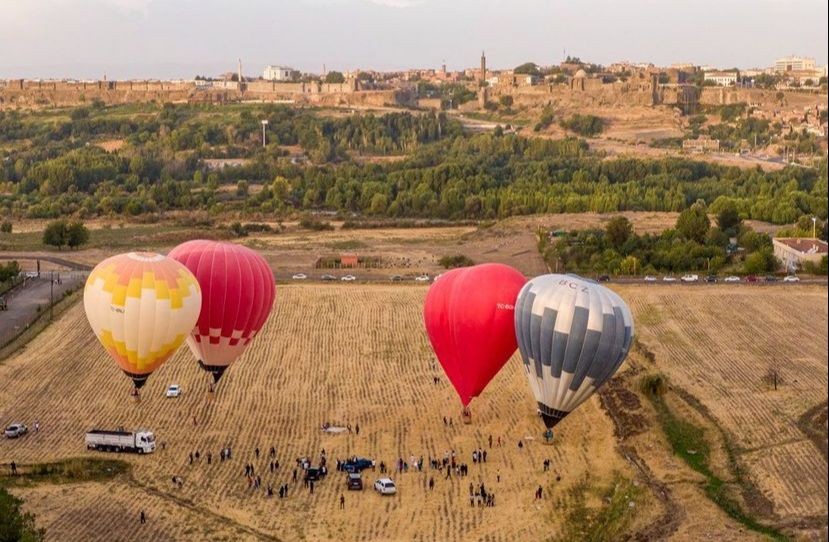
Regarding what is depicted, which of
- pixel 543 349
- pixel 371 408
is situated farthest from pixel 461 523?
pixel 371 408

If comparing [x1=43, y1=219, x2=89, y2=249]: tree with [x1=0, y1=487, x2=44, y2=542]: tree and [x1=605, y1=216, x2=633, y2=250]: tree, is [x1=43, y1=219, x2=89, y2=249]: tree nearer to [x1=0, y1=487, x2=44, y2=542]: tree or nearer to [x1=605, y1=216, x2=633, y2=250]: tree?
[x1=605, y1=216, x2=633, y2=250]: tree

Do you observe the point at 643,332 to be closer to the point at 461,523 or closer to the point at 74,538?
the point at 461,523

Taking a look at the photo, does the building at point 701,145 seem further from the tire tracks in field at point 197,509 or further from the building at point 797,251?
the tire tracks in field at point 197,509

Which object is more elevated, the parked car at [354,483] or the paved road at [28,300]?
the paved road at [28,300]

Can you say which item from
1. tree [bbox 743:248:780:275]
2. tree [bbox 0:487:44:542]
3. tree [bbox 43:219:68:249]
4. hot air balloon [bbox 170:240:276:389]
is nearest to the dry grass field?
hot air balloon [bbox 170:240:276:389]

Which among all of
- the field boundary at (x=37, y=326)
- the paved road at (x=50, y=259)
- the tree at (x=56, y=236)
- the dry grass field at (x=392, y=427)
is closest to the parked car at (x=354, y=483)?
the dry grass field at (x=392, y=427)

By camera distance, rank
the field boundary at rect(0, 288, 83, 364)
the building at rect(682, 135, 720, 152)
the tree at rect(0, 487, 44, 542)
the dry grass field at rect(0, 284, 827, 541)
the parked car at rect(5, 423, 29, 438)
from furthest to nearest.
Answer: the building at rect(682, 135, 720, 152)
the field boundary at rect(0, 288, 83, 364)
the parked car at rect(5, 423, 29, 438)
the dry grass field at rect(0, 284, 827, 541)
the tree at rect(0, 487, 44, 542)
